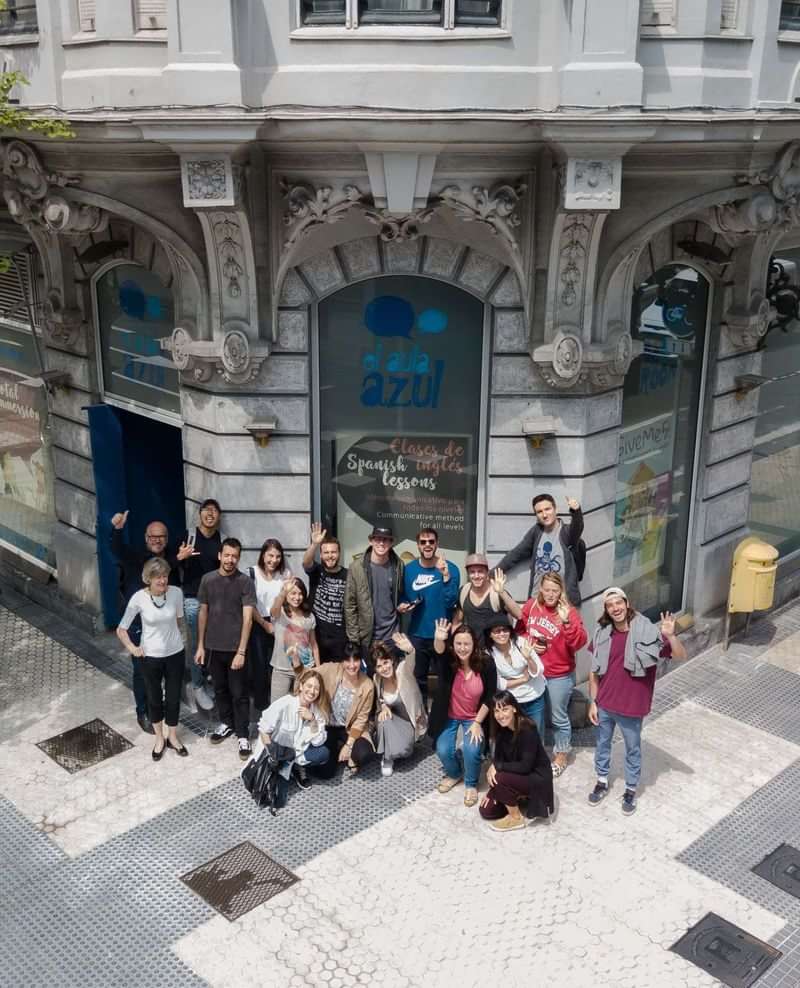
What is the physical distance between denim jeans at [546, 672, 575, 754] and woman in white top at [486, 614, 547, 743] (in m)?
0.28

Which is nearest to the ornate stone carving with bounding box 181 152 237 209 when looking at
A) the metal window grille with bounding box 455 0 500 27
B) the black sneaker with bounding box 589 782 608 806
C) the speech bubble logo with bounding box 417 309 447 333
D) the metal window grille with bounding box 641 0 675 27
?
the speech bubble logo with bounding box 417 309 447 333

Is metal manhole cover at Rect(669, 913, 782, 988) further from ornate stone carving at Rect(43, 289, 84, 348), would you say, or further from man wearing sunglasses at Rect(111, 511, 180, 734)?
ornate stone carving at Rect(43, 289, 84, 348)

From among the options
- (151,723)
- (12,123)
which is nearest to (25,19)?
(12,123)

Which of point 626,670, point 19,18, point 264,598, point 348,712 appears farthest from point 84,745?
point 19,18

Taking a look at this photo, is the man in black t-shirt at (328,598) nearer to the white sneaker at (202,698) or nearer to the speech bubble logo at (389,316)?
the white sneaker at (202,698)

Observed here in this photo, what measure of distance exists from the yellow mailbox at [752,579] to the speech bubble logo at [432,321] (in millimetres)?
4589

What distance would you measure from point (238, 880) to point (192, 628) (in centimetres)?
309

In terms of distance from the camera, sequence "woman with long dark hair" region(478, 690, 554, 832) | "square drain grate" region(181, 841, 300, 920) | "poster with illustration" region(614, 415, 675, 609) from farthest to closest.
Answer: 1. "poster with illustration" region(614, 415, 675, 609)
2. "woman with long dark hair" region(478, 690, 554, 832)
3. "square drain grate" region(181, 841, 300, 920)

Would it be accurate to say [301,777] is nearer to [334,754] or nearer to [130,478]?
[334,754]

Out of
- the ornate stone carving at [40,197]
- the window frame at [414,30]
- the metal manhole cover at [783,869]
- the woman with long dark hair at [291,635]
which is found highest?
the window frame at [414,30]

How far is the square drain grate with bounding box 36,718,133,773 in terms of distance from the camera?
395 inches

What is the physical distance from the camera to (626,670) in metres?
8.87

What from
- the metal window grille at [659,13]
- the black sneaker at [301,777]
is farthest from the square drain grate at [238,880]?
the metal window grille at [659,13]

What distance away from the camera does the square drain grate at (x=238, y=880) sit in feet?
26.5
